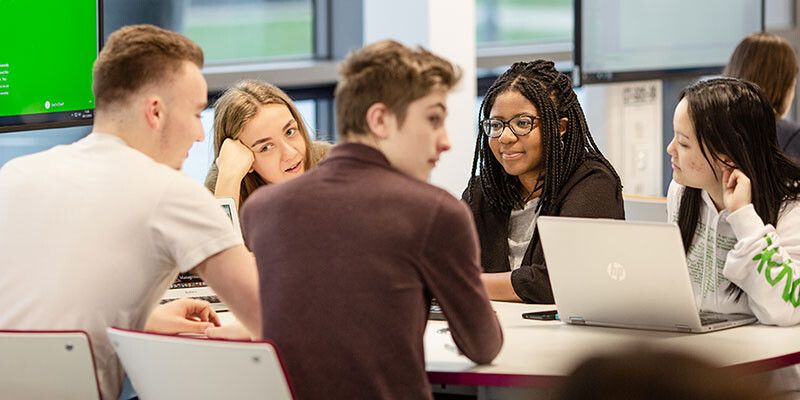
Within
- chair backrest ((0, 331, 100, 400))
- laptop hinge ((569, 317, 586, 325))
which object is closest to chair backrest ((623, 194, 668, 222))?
laptop hinge ((569, 317, 586, 325))

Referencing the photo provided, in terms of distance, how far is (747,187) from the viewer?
2787mm

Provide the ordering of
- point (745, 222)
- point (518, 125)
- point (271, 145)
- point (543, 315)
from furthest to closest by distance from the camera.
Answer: point (271, 145), point (518, 125), point (543, 315), point (745, 222)

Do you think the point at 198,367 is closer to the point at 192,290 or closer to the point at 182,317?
the point at 182,317

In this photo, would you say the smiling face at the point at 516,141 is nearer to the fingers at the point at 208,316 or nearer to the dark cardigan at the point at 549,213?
the dark cardigan at the point at 549,213


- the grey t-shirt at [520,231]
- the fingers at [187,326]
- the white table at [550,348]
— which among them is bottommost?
the white table at [550,348]

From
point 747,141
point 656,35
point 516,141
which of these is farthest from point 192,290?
point 656,35

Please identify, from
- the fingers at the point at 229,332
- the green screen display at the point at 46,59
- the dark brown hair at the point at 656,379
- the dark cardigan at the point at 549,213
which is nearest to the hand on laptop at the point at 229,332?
the fingers at the point at 229,332

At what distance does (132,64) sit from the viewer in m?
2.34

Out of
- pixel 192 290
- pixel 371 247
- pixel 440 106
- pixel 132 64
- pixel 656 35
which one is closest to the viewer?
pixel 371 247

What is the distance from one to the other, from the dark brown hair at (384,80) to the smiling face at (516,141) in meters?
0.94

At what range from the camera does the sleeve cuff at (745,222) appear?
2.73 metres

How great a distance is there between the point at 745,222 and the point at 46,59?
6.39 ft

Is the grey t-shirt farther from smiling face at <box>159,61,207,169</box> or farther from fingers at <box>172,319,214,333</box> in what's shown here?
smiling face at <box>159,61,207,169</box>

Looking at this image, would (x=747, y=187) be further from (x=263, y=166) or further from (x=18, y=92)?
(x=18, y=92)
